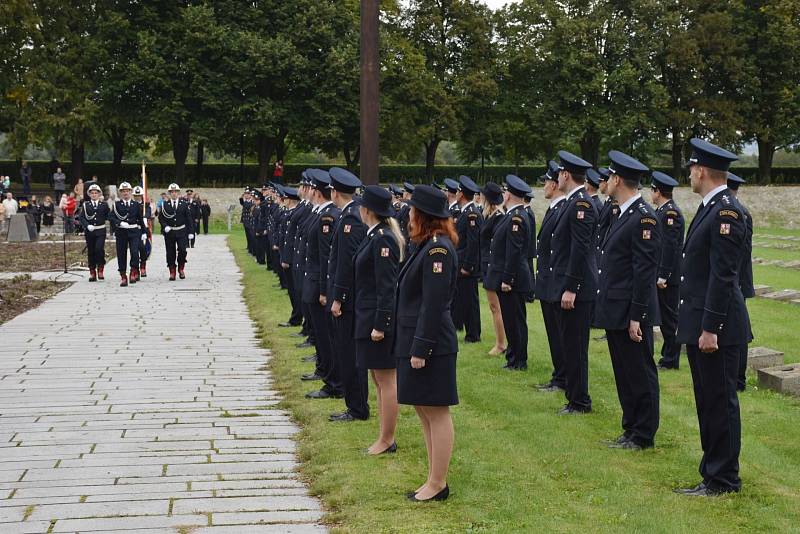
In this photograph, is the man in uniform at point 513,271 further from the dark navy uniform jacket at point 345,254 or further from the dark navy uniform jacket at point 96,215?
the dark navy uniform jacket at point 96,215

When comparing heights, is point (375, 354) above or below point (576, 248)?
below

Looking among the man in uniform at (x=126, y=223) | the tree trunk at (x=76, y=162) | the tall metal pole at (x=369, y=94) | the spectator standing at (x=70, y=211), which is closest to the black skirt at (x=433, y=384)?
the tall metal pole at (x=369, y=94)

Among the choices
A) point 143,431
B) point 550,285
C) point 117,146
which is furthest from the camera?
point 117,146

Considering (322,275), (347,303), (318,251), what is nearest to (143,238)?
(318,251)

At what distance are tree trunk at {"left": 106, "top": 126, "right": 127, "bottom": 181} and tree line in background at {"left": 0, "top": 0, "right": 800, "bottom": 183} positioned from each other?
4.7 inches

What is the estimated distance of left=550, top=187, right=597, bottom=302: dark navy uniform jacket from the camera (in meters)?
8.93

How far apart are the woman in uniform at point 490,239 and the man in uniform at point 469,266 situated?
29cm

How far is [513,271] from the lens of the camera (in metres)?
11.3

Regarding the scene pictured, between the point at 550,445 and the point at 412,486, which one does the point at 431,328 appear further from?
the point at 550,445

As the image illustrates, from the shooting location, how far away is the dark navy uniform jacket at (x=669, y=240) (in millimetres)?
11484

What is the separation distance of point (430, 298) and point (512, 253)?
534cm

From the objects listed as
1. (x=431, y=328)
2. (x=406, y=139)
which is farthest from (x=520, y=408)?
(x=406, y=139)

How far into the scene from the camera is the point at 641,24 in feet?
194

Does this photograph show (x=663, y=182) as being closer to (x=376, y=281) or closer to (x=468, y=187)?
(x=468, y=187)
